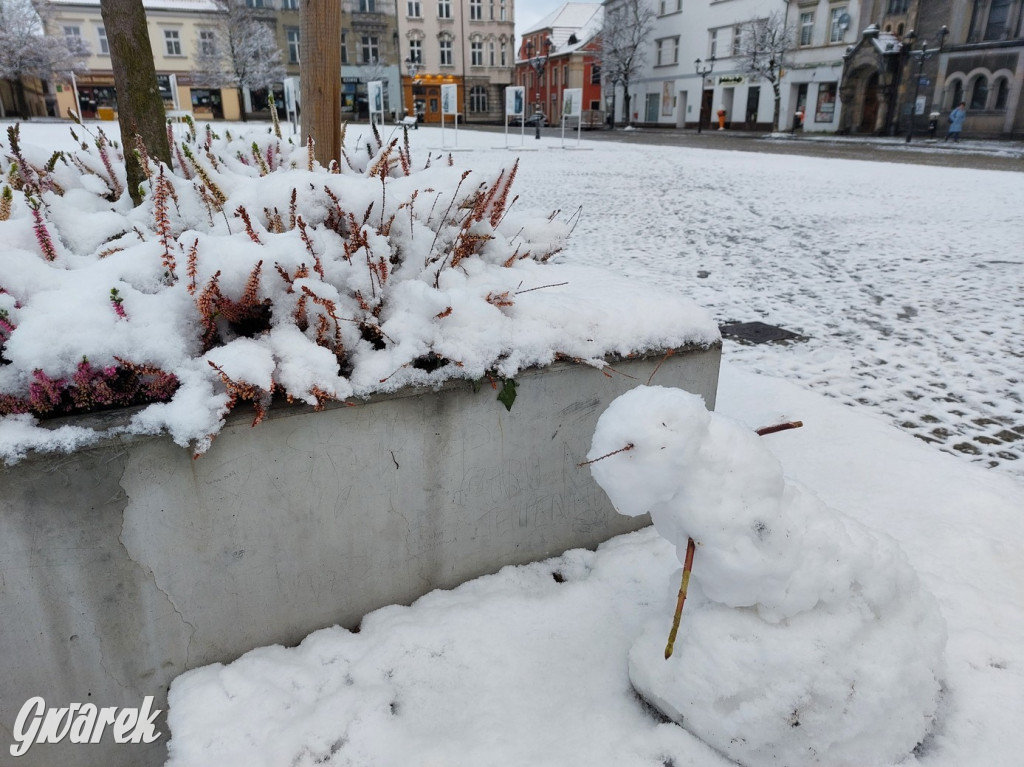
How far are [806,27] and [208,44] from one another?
38.1 m

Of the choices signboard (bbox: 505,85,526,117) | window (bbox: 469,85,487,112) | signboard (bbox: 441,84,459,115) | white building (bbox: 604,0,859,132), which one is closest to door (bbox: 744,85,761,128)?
white building (bbox: 604,0,859,132)

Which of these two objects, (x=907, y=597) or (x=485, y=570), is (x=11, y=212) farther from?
(x=907, y=597)

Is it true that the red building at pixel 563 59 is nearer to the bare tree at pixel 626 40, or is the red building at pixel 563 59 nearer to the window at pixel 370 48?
the bare tree at pixel 626 40

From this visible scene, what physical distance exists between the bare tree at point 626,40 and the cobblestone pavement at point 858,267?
117ft

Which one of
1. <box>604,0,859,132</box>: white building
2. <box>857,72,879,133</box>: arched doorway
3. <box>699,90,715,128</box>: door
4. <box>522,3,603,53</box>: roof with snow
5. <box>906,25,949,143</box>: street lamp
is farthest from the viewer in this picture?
<box>522,3,603,53</box>: roof with snow

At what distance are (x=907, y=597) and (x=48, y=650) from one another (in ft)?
7.49

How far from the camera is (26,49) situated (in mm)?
36969

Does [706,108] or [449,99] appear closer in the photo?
[449,99]

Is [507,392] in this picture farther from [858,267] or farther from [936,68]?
[936,68]

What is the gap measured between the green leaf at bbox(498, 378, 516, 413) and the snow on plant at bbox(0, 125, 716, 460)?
0.06 meters

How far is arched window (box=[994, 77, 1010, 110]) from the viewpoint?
94.8 ft

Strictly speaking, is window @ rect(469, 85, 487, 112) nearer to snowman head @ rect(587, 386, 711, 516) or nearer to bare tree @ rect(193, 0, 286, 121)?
bare tree @ rect(193, 0, 286, 121)

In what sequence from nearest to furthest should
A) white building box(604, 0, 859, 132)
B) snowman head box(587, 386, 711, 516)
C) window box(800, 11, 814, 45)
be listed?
snowman head box(587, 386, 711, 516) → white building box(604, 0, 859, 132) → window box(800, 11, 814, 45)

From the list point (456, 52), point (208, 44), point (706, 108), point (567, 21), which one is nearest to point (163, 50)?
point (208, 44)
